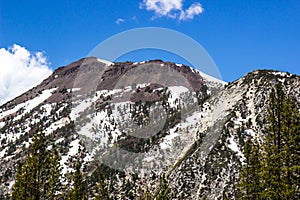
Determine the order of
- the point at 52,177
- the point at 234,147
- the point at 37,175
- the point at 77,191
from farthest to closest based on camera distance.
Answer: the point at 234,147
the point at 77,191
the point at 52,177
the point at 37,175

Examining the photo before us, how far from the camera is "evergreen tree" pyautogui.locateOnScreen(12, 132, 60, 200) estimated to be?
118 ft

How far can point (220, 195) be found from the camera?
331ft

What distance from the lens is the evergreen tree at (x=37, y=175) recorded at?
35969 mm

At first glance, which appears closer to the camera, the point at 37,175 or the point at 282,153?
the point at 282,153

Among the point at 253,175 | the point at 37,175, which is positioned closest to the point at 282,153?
the point at 253,175

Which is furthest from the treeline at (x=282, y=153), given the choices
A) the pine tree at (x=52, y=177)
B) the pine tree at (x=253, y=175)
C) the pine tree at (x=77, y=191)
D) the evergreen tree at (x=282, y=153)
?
the pine tree at (x=77, y=191)

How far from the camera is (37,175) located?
36.8m

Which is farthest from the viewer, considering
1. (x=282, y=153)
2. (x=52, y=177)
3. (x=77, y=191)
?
(x=77, y=191)

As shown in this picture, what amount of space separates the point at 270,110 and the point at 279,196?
832 centimetres

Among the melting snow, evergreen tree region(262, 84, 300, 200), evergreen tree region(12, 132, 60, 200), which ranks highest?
the melting snow

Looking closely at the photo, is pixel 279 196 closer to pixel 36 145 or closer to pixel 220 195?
pixel 36 145

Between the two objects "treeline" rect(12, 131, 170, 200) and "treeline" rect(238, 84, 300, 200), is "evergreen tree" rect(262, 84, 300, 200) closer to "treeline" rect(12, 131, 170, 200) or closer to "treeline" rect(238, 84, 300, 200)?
"treeline" rect(238, 84, 300, 200)

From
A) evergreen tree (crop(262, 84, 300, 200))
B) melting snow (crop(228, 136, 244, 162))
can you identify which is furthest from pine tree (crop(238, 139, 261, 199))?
melting snow (crop(228, 136, 244, 162))

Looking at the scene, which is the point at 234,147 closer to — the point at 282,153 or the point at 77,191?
the point at 77,191
